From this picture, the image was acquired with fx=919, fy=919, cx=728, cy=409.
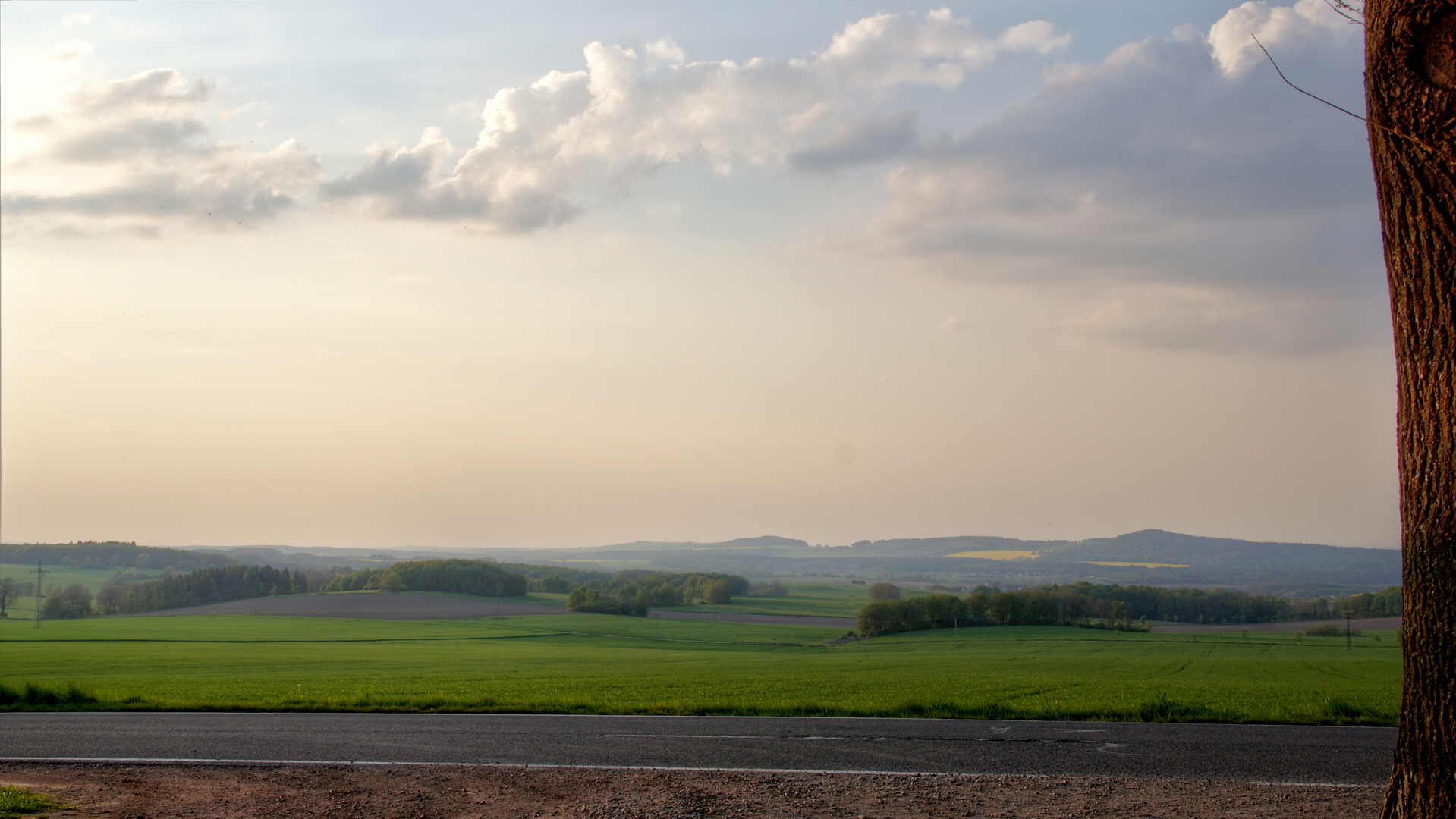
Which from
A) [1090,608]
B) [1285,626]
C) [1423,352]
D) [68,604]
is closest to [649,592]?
[1090,608]

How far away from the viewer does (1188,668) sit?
45.3 metres

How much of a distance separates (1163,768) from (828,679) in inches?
782

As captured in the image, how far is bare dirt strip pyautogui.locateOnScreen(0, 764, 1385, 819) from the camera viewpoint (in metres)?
8.17

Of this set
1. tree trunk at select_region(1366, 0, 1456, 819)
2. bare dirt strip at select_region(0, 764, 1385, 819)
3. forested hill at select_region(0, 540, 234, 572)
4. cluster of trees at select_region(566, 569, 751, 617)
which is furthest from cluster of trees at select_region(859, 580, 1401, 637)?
forested hill at select_region(0, 540, 234, 572)

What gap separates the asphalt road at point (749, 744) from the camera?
10.5 metres

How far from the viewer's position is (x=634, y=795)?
28.8 feet

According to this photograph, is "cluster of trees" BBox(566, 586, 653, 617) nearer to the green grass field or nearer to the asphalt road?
the green grass field

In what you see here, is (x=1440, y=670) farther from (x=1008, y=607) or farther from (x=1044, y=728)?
(x=1008, y=607)

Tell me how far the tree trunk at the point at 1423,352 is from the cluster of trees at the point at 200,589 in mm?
119638

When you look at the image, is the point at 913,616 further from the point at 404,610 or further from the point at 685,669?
the point at 404,610

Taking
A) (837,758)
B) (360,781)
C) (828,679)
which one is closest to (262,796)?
(360,781)

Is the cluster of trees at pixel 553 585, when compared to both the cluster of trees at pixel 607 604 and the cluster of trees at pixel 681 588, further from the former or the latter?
the cluster of trees at pixel 607 604

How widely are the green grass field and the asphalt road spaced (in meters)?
1.76

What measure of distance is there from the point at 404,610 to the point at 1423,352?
104536 millimetres
